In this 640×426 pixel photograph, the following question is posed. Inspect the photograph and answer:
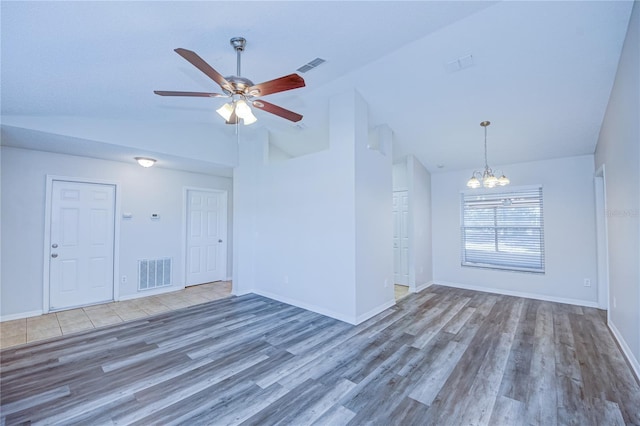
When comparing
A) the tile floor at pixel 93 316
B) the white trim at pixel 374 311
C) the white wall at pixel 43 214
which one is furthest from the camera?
the white wall at pixel 43 214

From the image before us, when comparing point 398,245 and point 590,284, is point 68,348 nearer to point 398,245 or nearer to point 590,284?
point 398,245

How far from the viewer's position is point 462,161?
5.38m

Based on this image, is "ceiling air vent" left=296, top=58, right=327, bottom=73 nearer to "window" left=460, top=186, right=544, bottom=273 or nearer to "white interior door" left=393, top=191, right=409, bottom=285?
"white interior door" left=393, top=191, right=409, bottom=285

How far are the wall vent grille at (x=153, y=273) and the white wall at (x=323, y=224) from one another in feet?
4.83

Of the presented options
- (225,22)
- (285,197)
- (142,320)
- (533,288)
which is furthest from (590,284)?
(142,320)

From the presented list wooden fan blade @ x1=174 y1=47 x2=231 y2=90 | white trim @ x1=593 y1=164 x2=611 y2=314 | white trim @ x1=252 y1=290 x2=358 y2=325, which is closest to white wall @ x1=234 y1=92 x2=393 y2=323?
white trim @ x1=252 y1=290 x2=358 y2=325

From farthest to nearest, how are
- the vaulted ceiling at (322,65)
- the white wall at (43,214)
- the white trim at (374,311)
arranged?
the white wall at (43,214), the white trim at (374,311), the vaulted ceiling at (322,65)

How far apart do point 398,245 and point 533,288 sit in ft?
8.40

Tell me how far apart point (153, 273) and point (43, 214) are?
6.22ft

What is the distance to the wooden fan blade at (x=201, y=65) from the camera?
174 centimetres

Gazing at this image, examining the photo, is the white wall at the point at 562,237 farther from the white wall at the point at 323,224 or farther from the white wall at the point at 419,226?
the white wall at the point at 323,224

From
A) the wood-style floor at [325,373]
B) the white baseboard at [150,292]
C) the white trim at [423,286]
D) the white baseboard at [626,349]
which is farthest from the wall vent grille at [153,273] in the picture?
the white baseboard at [626,349]

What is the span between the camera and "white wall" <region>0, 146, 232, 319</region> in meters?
3.86

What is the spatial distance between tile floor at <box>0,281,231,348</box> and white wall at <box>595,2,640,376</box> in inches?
219
